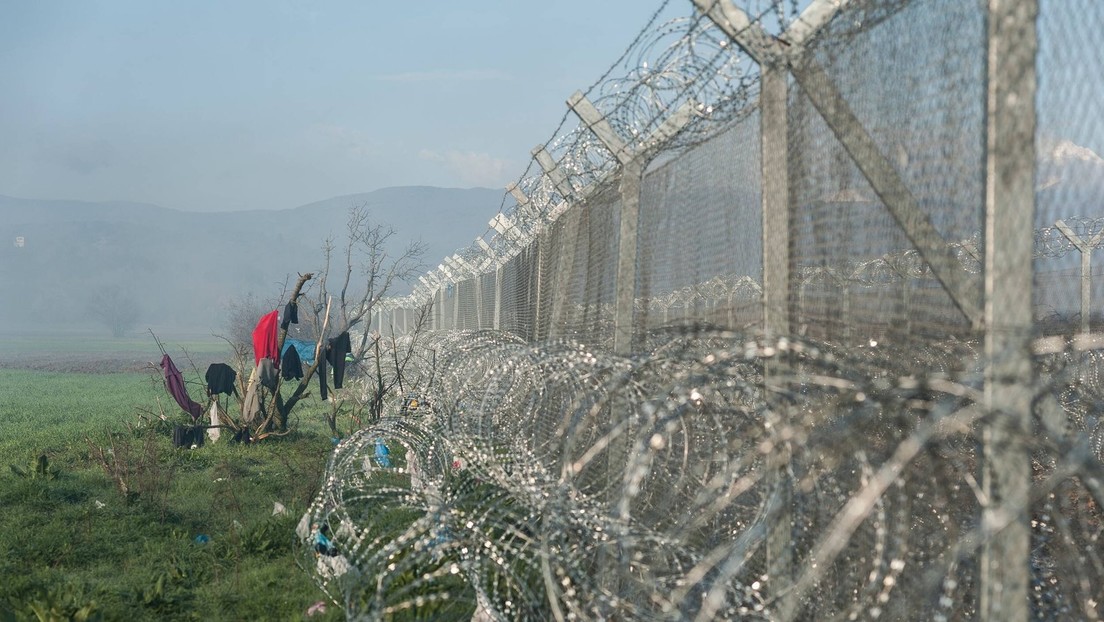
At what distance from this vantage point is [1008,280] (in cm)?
231

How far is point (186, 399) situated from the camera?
14.2 metres

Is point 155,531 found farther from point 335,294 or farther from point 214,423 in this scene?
point 335,294

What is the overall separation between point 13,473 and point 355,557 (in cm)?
595

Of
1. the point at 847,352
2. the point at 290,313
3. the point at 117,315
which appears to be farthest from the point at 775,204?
the point at 117,315

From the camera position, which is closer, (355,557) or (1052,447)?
(1052,447)

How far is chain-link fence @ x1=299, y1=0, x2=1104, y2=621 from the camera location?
7.54 feet

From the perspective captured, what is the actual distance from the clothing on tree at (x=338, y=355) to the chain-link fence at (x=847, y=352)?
850cm

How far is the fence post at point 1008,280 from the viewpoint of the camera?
2250mm

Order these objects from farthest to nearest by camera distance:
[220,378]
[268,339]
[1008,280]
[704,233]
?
[220,378], [268,339], [704,233], [1008,280]

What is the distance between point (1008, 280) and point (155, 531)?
A: 731 centimetres

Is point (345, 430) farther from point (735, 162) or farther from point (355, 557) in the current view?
point (735, 162)

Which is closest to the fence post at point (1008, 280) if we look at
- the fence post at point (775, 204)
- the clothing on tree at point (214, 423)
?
the fence post at point (775, 204)

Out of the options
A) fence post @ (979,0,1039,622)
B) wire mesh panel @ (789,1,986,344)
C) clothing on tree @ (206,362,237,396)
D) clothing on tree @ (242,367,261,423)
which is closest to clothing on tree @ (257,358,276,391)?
clothing on tree @ (242,367,261,423)

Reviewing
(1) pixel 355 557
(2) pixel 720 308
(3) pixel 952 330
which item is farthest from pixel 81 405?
(3) pixel 952 330
